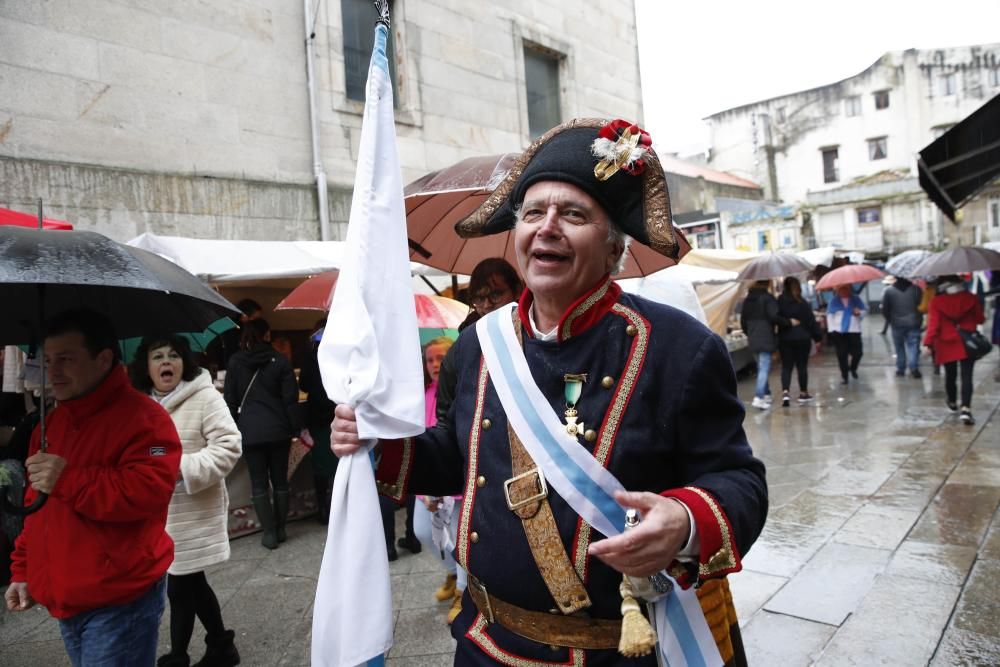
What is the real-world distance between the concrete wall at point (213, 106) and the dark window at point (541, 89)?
2.82 feet

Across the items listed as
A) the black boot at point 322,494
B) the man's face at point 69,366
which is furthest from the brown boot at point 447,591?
the man's face at point 69,366

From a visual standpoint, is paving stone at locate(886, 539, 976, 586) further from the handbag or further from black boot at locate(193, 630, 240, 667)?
the handbag

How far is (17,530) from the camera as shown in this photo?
3.93 m

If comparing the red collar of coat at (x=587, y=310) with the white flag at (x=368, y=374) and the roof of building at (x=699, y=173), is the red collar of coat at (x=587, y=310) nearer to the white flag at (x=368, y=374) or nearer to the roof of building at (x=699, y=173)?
the white flag at (x=368, y=374)

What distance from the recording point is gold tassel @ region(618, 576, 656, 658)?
1.36 m

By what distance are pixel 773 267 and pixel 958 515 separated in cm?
666

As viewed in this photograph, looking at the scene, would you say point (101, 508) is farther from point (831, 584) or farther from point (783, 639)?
point (831, 584)

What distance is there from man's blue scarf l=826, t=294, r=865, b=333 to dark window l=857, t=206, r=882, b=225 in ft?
94.8

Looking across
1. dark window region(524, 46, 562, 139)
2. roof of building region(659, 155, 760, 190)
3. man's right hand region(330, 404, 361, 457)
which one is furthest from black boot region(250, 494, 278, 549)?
roof of building region(659, 155, 760, 190)

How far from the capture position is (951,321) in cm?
782

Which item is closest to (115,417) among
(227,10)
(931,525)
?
(931,525)

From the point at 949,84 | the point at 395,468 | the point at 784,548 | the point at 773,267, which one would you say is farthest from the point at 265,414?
the point at 949,84

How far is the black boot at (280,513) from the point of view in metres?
5.55

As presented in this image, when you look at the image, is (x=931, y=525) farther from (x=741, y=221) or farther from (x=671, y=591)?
(x=741, y=221)
